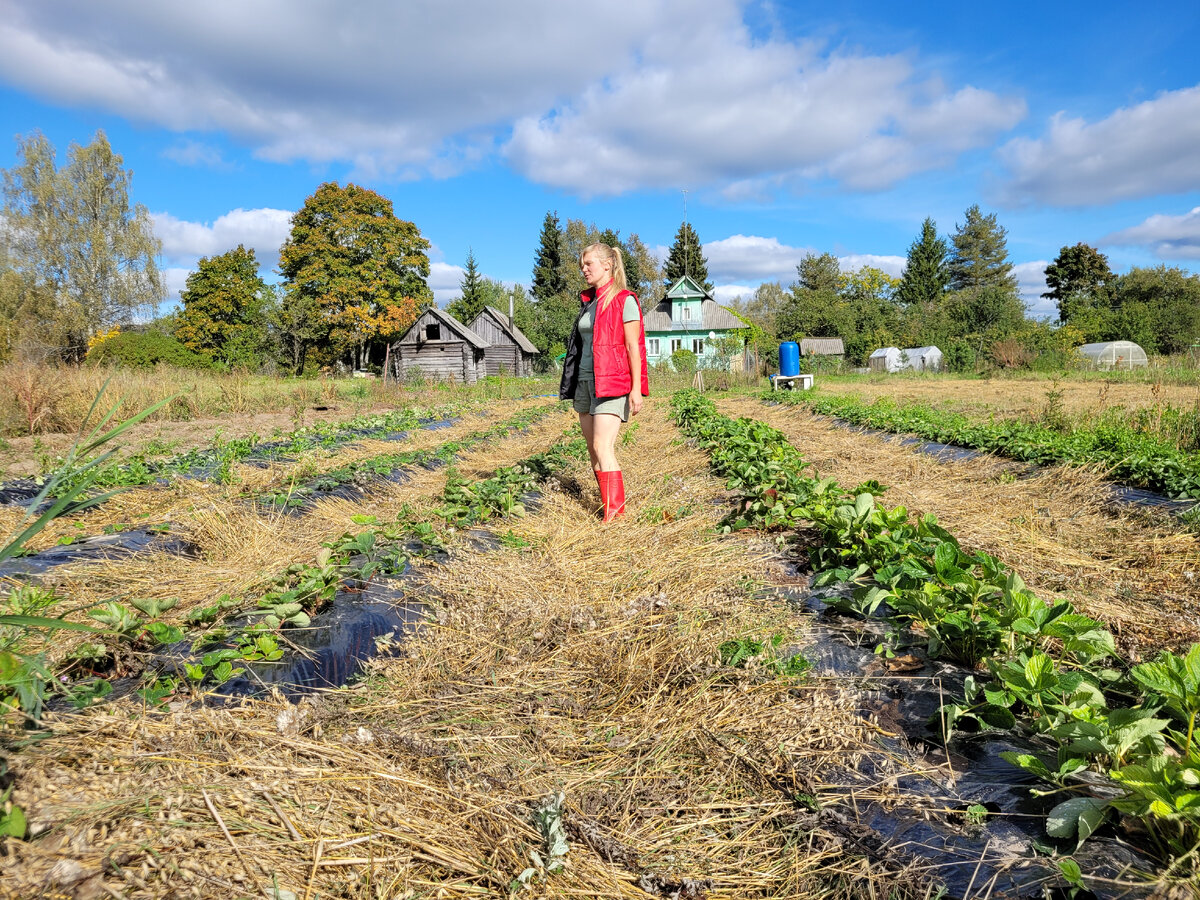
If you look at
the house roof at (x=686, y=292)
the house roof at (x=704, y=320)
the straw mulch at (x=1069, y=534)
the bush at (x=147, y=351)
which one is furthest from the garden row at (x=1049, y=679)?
the house roof at (x=704, y=320)

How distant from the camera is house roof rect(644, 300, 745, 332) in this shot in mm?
46500

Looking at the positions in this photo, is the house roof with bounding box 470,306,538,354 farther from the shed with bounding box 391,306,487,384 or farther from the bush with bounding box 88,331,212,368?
the bush with bounding box 88,331,212,368

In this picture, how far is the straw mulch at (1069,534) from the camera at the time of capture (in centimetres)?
284

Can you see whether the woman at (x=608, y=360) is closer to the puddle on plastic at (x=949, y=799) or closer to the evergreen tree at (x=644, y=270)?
the puddle on plastic at (x=949, y=799)

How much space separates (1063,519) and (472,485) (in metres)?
4.41

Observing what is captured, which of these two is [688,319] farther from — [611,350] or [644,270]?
[611,350]

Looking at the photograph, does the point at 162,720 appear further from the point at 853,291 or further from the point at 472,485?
the point at 853,291

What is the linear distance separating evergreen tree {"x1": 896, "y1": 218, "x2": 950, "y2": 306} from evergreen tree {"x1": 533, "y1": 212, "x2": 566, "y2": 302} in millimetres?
34238

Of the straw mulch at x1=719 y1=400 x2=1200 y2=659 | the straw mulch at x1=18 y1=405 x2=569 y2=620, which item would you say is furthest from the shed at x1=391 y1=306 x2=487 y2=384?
the straw mulch at x1=18 y1=405 x2=569 y2=620

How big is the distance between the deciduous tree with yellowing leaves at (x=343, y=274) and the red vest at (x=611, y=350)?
39.4m

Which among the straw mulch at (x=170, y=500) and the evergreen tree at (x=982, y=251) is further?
the evergreen tree at (x=982, y=251)

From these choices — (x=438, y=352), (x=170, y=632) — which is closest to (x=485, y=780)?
(x=170, y=632)

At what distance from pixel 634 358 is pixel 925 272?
227 ft

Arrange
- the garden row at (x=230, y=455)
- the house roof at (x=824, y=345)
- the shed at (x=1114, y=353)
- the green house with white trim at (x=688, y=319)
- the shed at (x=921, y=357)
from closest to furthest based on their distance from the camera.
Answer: the garden row at (x=230, y=455) < the shed at (x=1114, y=353) < the shed at (x=921, y=357) < the green house with white trim at (x=688, y=319) < the house roof at (x=824, y=345)
